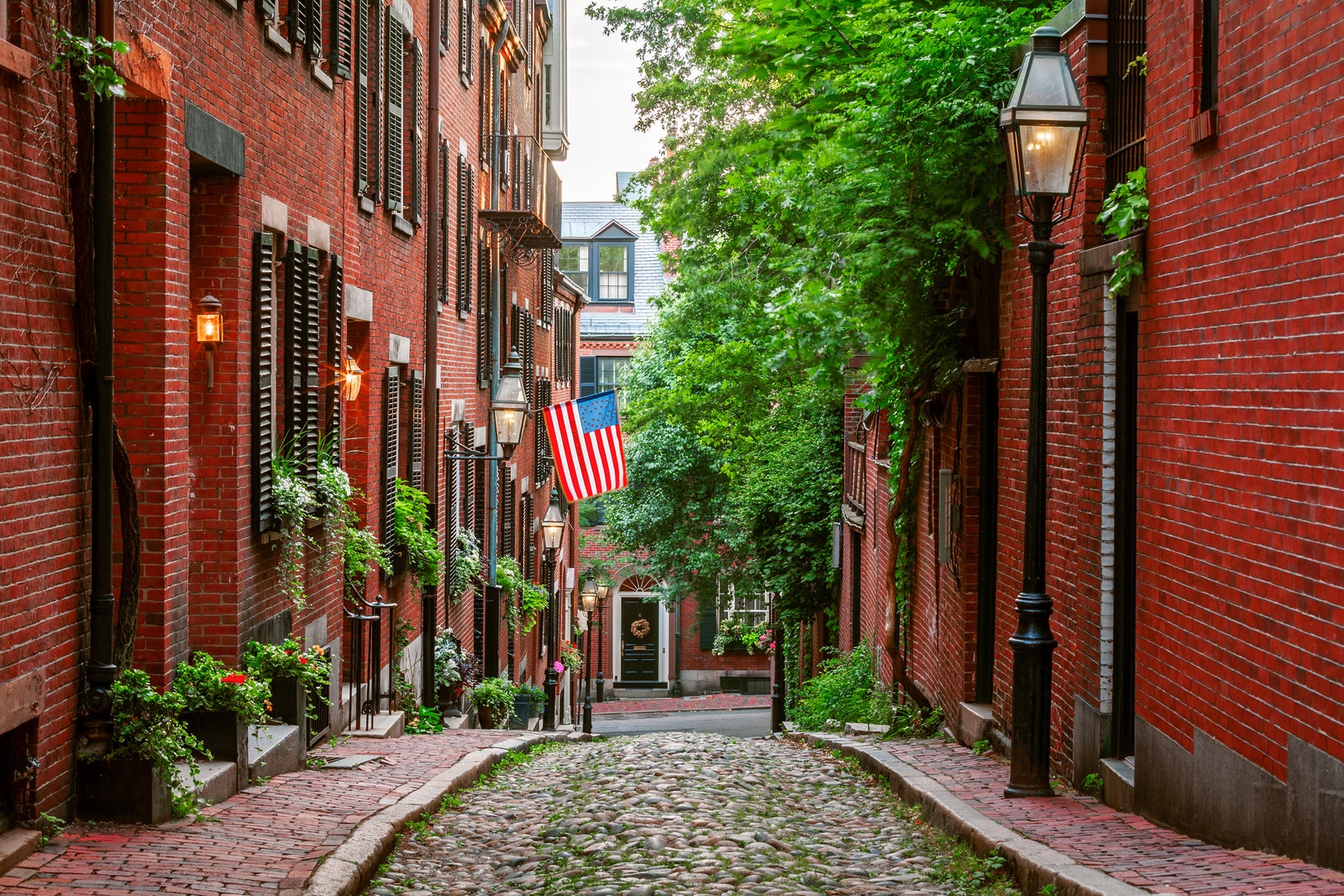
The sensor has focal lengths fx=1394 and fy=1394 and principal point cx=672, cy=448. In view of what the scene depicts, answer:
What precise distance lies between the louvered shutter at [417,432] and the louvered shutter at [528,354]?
10.7 metres

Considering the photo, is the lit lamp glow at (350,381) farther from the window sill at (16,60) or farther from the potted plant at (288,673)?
the window sill at (16,60)

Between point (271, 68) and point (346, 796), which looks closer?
point (346, 796)

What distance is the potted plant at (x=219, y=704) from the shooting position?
26.4ft

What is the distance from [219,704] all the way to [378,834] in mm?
1371

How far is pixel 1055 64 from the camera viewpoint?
7809 mm

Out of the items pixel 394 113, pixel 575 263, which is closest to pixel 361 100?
pixel 394 113

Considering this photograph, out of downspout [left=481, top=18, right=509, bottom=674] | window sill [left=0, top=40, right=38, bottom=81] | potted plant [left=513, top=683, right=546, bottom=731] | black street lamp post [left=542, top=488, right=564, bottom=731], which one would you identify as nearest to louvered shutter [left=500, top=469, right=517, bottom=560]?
black street lamp post [left=542, top=488, right=564, bottom=731]

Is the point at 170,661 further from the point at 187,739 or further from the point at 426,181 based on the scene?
the point at 426,181

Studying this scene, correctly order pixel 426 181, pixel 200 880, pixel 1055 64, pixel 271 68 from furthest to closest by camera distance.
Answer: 1. pixel 426 181
2. pixel 271 68
3. pixel 1055 64
4. pixel 200 880

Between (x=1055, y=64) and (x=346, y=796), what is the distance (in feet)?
20.2

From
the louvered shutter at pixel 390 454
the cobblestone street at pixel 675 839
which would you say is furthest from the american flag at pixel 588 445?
the cobblestone street at pixel 675 839

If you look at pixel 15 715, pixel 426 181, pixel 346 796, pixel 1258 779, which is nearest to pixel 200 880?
pixel 15 715

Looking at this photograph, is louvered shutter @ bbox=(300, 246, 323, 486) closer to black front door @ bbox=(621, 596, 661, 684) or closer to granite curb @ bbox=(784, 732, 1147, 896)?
granite curb @ bbox=(784, 732, 1147, 896)

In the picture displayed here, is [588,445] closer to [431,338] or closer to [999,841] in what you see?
[431,338]
